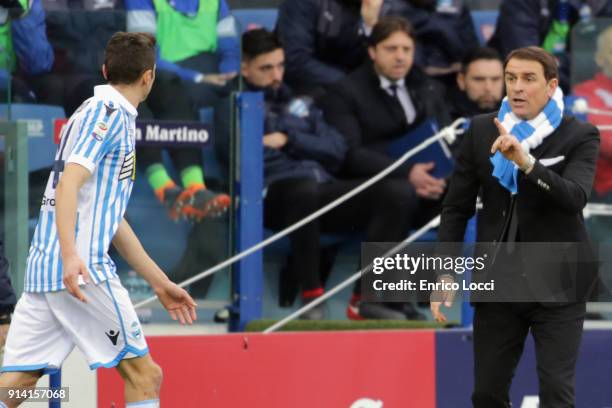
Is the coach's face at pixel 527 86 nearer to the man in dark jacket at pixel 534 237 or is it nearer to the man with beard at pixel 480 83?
the man in dark jacket at pixel 534 237

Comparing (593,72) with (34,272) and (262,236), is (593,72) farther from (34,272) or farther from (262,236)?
(34,272)

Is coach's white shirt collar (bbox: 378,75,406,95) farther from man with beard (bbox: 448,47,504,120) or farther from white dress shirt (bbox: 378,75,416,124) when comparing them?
man with beard (bbox: 448,47,504,120)

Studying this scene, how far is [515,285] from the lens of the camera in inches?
235

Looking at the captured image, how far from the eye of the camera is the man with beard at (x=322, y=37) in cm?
891

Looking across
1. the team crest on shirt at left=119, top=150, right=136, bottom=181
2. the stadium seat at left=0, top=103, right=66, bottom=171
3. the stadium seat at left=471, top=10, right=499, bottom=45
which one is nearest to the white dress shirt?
the stadium seat at left=471, top=10, right=499, bottom=45

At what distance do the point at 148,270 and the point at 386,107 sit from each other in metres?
3.33

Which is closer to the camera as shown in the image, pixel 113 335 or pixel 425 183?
pixel 113 335

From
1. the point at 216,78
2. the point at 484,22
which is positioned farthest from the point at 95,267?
the point at 484,22

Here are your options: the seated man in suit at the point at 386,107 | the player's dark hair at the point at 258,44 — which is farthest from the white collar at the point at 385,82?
the player's dark hair at the point at 258,44

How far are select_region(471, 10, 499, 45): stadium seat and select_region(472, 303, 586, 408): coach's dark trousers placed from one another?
3961 mm

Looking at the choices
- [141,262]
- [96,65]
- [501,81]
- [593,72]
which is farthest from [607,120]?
[141,262]

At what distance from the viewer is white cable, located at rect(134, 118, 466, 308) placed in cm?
779

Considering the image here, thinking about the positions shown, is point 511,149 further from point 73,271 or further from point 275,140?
point 275,140

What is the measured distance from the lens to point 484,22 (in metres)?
9.77
